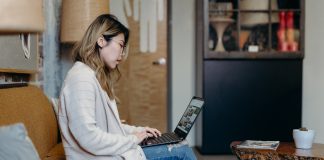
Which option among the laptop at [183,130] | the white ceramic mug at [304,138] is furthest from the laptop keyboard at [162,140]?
the white ceramic mug at [304,138]

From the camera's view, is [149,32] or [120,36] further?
[149,32]

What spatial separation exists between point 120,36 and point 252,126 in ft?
8.07

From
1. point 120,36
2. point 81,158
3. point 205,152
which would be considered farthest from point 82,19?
point 205,152

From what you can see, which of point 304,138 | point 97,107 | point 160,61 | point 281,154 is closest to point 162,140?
point 97,107

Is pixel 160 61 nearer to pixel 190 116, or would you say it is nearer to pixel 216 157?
pixel 216 157

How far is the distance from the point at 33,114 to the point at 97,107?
0.40 metres

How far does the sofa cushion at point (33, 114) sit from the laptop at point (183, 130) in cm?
44

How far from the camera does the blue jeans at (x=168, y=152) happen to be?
6.12 ft

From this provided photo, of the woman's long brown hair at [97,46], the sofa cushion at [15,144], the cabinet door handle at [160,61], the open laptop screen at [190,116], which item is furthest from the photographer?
the cabinet door handle at [160,61]

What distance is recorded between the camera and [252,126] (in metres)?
4.07

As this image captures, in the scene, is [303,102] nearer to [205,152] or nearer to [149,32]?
[205,152]

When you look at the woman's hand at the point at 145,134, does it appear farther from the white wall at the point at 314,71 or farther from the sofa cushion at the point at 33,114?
the white wall at the point at 314,71

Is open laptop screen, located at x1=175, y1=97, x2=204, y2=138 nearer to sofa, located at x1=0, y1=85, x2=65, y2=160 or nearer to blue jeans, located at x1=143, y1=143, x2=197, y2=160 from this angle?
blue jeans, located at x1=143, y1=143, x2=197, y2=160

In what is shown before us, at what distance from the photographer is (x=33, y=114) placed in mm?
2010
